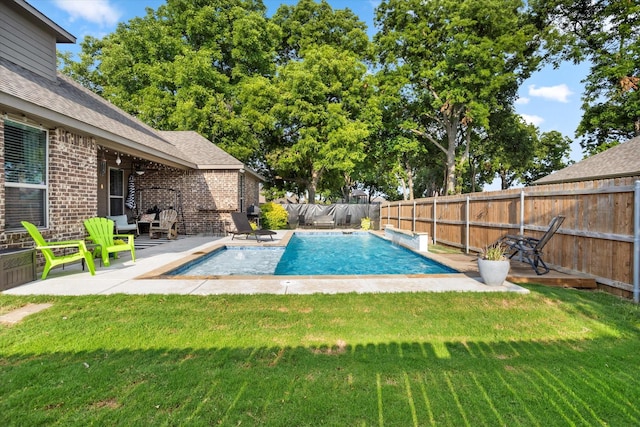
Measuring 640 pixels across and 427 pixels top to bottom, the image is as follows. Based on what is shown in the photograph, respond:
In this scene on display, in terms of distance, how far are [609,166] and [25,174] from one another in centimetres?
1645

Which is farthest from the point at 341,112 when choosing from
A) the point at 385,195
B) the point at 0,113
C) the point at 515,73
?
the point at 385,195

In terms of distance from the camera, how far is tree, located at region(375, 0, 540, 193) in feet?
61.3

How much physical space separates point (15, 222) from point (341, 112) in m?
17.2

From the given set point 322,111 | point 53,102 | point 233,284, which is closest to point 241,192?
point 53,102

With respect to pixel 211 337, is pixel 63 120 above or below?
above

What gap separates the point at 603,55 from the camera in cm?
1745

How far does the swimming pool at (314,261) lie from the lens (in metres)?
7.09

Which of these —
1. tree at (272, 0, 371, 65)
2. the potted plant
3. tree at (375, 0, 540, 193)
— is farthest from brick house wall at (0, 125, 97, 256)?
tree at (272, 0, 371, 65)

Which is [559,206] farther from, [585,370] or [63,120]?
[63,120]

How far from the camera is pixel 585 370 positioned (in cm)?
251

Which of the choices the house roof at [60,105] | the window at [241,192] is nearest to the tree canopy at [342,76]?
the window at [241,192]

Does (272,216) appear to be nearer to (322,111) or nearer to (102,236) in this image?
(322,111)

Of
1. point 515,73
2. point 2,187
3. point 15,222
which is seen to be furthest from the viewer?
point 515,73

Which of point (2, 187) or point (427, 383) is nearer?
point (427, 383)
